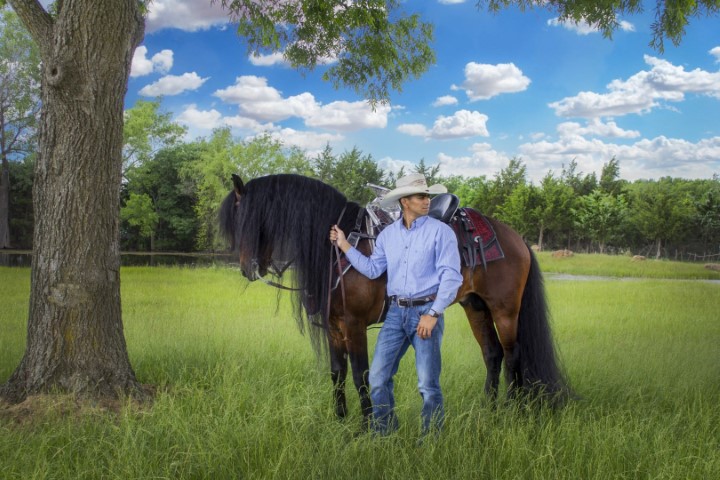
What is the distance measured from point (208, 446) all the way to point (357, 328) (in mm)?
1247

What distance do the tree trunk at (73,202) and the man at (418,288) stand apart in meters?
2.56

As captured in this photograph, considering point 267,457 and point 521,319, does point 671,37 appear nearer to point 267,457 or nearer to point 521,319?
point 521,319

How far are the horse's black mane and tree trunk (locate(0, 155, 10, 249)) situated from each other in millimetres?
12508

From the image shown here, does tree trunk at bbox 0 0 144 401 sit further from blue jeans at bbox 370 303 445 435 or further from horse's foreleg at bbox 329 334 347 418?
blue jeans at bbox 370 303 445 435

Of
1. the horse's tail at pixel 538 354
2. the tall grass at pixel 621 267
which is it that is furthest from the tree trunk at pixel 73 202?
the tall grass at pixel 621 267

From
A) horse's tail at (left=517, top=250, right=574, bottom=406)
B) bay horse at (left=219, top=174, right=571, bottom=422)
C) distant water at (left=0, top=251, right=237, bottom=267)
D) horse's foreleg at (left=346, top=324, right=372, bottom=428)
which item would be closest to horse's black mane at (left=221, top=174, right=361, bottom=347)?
bay horse at (left=219, top=174, right=571, bottom=422)

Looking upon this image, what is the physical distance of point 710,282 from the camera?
11.4 metres

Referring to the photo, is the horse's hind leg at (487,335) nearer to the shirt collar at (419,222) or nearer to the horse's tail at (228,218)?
the shirt collar at (419,222)

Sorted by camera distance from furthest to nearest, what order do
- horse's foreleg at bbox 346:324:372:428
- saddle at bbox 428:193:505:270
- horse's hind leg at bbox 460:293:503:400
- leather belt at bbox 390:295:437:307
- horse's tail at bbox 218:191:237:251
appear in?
horse's hind leg at bbox 460:293:503:400, saddle at bbox 428:193:505:270, horse's tail at bbox 218:191:237:251, horse's foreleg at bbox 346:324:372:428, leather belt at bbox 390:295:437:307

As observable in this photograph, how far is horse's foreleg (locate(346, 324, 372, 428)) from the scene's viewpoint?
3.54 metres

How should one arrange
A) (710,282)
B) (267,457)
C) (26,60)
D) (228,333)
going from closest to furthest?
(267,457) < (228,333) < (710,282) < (26,60)

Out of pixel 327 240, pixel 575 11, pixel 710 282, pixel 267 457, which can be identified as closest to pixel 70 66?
pixel 327 240

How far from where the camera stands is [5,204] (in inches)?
550

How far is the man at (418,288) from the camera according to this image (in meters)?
3.04
